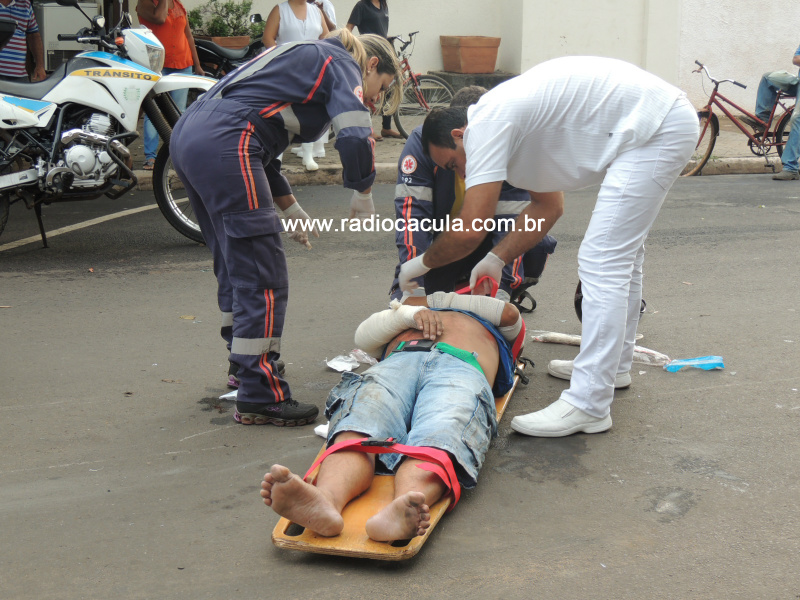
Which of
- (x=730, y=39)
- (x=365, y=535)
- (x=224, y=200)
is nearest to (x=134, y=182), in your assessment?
(x=224, y=200)

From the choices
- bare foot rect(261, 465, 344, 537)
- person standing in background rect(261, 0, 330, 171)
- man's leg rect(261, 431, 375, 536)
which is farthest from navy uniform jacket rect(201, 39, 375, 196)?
person standing in background rect(261, 0, 330, 171)

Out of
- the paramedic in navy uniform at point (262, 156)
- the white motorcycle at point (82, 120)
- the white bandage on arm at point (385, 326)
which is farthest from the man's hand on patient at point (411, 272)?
the white motorcycle at point (82, 120)

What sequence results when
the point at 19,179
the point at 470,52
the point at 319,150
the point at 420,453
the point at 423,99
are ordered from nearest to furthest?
the point at 420,453 < the point at 19,179 < the point at 319,150 < the point at 423,99 < the point at 470,52

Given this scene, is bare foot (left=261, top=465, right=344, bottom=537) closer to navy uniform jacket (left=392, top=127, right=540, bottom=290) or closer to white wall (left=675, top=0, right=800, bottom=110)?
navy uniform jacket (left=392, top=127, right=540, bottom=290)

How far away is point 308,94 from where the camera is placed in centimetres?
344

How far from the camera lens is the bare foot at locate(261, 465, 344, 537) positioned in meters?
2.47

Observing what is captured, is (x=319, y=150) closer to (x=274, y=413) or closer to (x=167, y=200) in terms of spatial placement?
(x=167, y=200)

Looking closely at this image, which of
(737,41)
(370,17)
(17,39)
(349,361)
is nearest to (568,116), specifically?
(349,361)

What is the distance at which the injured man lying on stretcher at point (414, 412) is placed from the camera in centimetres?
251

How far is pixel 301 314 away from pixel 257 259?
1668 mm

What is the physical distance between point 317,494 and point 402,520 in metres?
0.26

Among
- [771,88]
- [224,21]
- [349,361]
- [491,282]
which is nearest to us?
[491,282]

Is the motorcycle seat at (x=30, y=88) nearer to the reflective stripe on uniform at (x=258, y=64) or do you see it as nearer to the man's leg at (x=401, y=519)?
the reflective stripe on uniform at (x=258, y=64)

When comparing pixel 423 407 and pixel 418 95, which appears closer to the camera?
pixel 423 407
